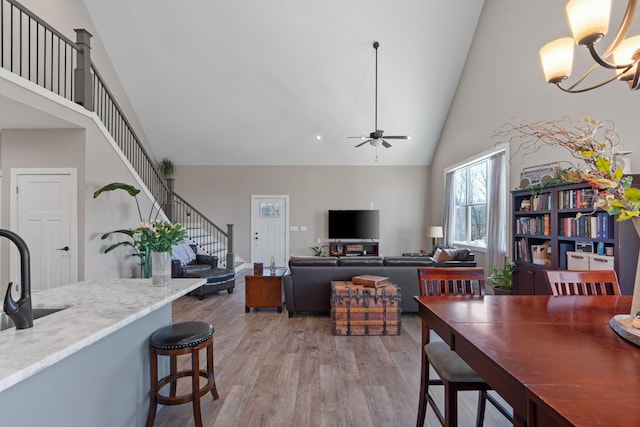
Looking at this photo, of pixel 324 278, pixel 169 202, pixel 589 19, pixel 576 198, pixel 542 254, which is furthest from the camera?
pixel 169 202

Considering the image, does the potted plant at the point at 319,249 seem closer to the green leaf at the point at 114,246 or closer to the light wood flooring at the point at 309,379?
the light wood flooring at the point at 309,379

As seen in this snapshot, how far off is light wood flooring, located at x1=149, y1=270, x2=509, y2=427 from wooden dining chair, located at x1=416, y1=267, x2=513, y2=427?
1.21 ft

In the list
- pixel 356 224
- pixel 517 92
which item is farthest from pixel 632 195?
pixel 356 224

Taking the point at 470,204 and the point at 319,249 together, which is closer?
the point at 470,204

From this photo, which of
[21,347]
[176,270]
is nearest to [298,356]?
[21,347]

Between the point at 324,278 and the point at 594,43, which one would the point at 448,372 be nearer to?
the point at 594,43

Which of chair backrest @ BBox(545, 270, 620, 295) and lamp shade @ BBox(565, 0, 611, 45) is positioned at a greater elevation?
lamp shade @ BBox(565, 0, 611, 45)

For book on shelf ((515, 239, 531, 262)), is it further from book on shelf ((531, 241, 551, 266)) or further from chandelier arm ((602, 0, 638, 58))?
chandelier arm ((602, 0, 638, 58))

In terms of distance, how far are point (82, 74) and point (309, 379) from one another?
4.59 metres

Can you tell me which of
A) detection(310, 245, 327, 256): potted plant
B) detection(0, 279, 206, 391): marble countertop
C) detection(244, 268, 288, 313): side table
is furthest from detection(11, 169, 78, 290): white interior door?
detection(310, 245, 327, 256): potted plant

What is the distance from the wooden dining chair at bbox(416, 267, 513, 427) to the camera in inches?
63.6

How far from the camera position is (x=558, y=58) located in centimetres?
193

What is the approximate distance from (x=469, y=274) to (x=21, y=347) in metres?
2.33

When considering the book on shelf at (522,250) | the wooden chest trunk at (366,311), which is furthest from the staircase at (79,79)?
the book on shelf at (522,250)
